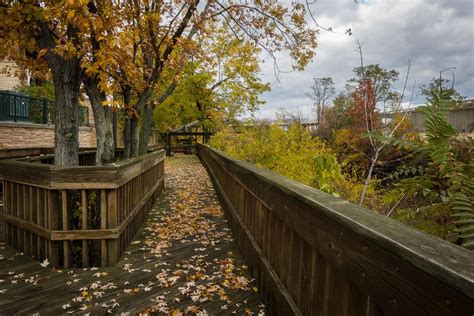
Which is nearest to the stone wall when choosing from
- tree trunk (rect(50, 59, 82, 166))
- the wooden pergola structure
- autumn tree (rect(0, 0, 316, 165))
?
autumn tree (rect(0, 0, 316, 165))

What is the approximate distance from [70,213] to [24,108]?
1610 cm

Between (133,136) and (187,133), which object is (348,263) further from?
(187,133)

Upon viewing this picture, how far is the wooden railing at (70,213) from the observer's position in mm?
4070

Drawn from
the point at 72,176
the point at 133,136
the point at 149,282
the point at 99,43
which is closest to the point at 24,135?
the point at 133,136

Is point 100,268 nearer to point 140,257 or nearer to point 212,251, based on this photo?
point 140,257

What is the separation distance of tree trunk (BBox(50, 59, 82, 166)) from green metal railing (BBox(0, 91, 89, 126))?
457 inches

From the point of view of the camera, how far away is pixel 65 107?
584cm

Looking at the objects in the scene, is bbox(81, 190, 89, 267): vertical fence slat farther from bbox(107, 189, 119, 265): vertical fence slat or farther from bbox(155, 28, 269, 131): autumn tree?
bbox(155, 28, 269, 131): autumn tree

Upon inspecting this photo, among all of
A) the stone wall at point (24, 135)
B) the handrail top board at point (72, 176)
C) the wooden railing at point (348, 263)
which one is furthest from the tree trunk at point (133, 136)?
the stone wall at point (24, 135)

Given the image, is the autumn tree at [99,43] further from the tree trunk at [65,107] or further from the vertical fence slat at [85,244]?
the vertical fence slat at [85,244]

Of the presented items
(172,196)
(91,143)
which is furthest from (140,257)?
(91,143)

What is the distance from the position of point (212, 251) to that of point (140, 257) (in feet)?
3.33

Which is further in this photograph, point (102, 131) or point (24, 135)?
point (24, 135)

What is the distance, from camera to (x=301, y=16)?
9648mm
